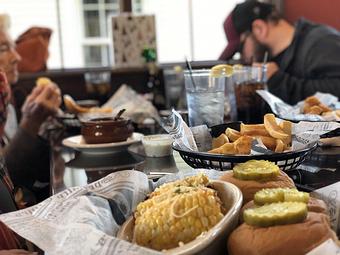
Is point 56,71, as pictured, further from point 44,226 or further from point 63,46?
point 44,226

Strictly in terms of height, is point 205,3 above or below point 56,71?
above

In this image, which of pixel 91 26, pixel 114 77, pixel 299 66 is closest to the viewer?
pixel 299 66

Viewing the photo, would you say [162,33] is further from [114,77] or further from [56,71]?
[56,71]

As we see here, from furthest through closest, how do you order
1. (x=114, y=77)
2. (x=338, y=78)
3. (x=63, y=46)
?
(x=63, y=46) → (x=114, y=77) → (x=338, y=78)

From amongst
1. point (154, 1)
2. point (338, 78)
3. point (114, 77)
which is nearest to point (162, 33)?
point (154, 1)

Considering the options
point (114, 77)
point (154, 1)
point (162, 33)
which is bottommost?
point (114, 77)

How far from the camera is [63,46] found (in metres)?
3.38

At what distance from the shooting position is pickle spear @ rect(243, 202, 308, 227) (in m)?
0.64

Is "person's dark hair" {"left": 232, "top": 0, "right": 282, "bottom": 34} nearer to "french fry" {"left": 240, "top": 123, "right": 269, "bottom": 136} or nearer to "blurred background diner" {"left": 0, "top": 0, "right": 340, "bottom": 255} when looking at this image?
"blurred background diner" {"left": 0, "top": 0, "right": 340, "bottom": 255}

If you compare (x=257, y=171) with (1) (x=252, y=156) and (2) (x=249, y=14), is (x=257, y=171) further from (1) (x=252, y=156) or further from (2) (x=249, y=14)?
(2) (x=249, y=14)

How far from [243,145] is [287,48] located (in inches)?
71.7

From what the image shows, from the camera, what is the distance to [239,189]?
77 cm

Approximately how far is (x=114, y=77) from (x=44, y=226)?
95.5 inches

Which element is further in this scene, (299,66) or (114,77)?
(114,77)
